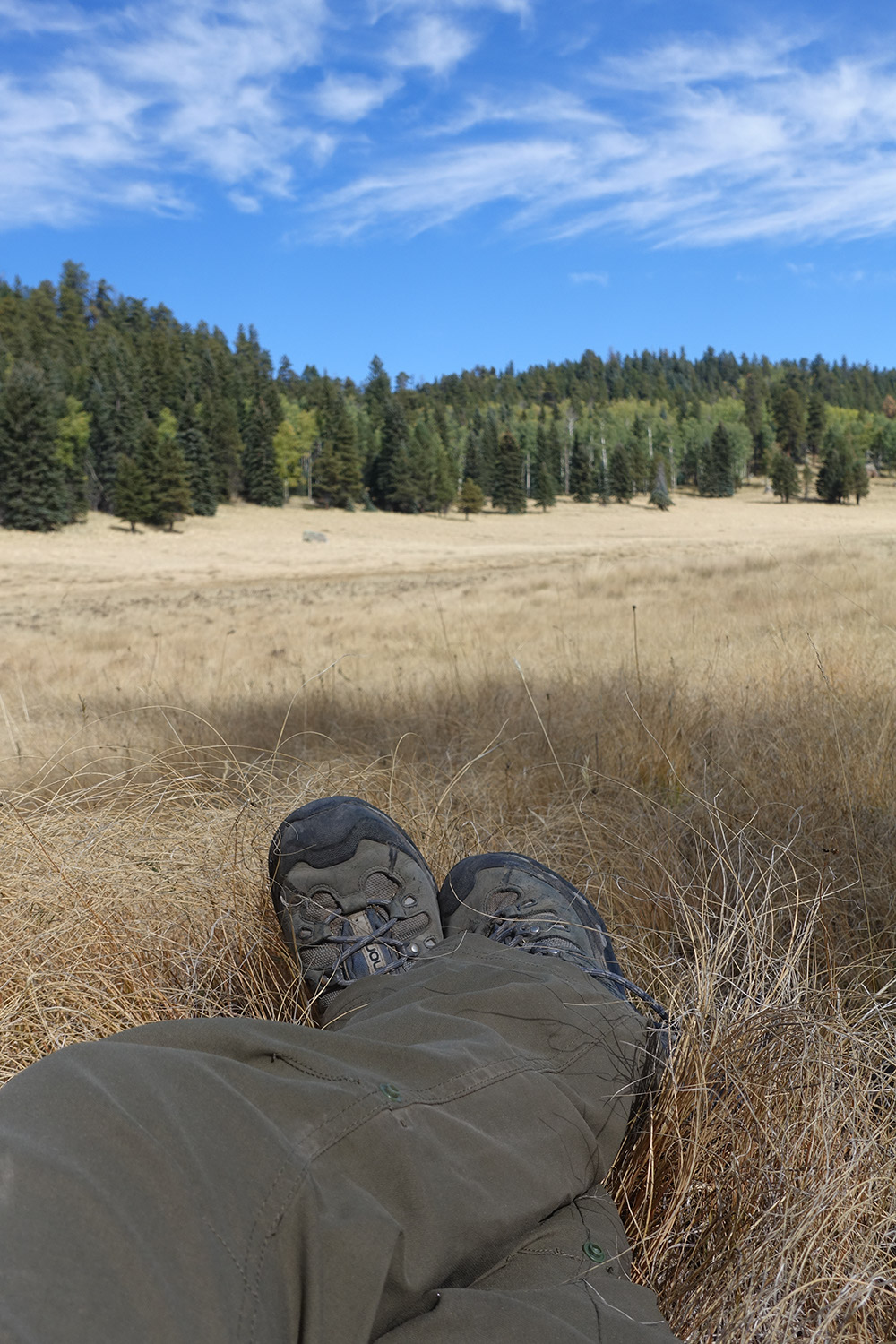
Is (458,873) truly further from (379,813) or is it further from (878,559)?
(878,559)

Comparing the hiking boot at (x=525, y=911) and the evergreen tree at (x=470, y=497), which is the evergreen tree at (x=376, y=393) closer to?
the evergreen tree at (x=470, y=497)

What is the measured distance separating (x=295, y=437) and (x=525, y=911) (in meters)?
72.0

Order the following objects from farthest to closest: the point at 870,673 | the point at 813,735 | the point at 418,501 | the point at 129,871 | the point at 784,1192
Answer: the point at 418,501 < the point at 870,673 < the point at 813,735 < the point at 129,871 < the point at 784,1192

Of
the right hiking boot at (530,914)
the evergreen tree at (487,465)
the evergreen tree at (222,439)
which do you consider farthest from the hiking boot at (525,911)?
the evergreen tree at (487,465)

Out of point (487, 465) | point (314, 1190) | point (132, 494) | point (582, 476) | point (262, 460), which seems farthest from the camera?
point (582, 476)

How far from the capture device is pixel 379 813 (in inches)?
91.7

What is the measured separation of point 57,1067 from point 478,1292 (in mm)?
580

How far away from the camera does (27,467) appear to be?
49875 mm

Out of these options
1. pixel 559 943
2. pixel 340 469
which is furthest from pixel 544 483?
pixel 559 943

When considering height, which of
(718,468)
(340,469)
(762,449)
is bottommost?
Result: (340,469)

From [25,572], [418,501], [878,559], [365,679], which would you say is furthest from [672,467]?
[365,679]

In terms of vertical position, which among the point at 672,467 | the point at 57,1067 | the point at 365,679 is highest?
the point at 672,467

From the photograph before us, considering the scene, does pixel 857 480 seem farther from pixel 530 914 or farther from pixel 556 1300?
pixel 556 1300

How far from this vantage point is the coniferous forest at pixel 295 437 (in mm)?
52844
